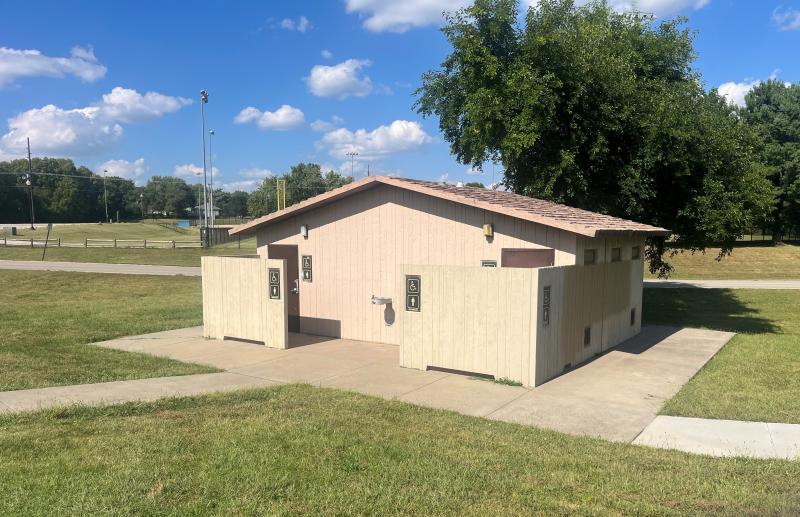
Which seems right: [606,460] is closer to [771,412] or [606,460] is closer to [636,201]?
[771,412]

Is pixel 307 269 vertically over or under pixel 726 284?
over

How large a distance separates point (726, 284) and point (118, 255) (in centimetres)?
3425

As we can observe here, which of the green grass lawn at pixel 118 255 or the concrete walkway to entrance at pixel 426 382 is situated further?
the green grass lawn at pixel 118 255

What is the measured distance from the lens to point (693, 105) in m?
15.1

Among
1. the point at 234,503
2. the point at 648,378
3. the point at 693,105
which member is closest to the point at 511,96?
the point at 693,105

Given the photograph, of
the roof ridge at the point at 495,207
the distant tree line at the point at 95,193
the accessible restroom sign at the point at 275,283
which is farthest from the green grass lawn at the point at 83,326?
the distant tree line at the point at 95,193

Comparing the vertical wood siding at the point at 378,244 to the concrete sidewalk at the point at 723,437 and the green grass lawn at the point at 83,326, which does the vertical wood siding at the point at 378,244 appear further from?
the concrete sidewalk at the point at 723,437

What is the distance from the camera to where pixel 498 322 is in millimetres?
8109

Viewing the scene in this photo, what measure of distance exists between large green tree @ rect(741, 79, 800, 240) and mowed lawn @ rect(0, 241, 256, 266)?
3798 centimetres

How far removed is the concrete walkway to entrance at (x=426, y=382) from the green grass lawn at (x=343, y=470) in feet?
2.66

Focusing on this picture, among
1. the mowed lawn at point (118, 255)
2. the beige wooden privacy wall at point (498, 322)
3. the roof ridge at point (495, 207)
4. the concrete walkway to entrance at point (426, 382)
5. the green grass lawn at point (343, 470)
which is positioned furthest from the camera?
the mowed lawn at point (118, 255)

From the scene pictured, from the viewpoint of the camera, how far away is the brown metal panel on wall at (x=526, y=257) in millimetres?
9453

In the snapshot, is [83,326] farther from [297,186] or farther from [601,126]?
[297,186]

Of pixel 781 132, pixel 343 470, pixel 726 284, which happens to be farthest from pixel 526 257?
pixel 781 132
